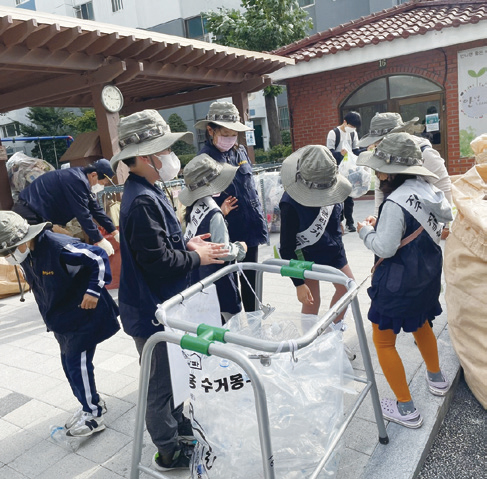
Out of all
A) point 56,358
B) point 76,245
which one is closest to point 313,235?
point 76,245

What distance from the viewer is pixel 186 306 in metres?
2.01

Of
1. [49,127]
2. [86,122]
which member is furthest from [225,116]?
[49,127]

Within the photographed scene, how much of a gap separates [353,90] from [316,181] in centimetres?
813

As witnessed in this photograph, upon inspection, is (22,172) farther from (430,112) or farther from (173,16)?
(173,16)

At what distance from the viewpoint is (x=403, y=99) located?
9.45 metres

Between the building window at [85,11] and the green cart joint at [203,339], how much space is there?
96.4ft

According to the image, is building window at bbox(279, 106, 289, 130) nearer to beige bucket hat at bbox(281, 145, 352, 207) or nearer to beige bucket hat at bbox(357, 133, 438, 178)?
beige bucket hat at bbox(281, 145, 352, 207)

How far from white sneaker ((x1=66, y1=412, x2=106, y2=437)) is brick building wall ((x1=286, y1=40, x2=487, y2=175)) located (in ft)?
28.3

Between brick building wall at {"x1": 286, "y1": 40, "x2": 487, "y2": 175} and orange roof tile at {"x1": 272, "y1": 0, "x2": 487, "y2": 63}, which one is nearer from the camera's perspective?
orange roof tile at {"x1": 272, "y1": 0, "x2": 487, "y2": 63}

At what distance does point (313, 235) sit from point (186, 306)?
1092 mm

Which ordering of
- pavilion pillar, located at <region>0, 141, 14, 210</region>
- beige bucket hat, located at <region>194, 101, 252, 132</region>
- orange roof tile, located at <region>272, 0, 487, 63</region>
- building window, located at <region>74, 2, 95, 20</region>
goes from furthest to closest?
building window, located at <region>74, 2, 95, 20</region> → orange roof tile, located at <region>272, 0, 487, 63</region> → pavilion pillar, located at <region>0, 141, 14, 210</region> → beige bucket hat, located at <region>194, 101, 252, 132</region>

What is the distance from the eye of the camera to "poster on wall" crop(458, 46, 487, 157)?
27.6 ft

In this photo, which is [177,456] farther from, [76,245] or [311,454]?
[76,245]

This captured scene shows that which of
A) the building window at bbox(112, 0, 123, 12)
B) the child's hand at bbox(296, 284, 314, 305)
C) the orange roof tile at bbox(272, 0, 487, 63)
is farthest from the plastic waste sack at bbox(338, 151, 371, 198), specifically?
the building window at bbox(112, 0, 123, 12)
